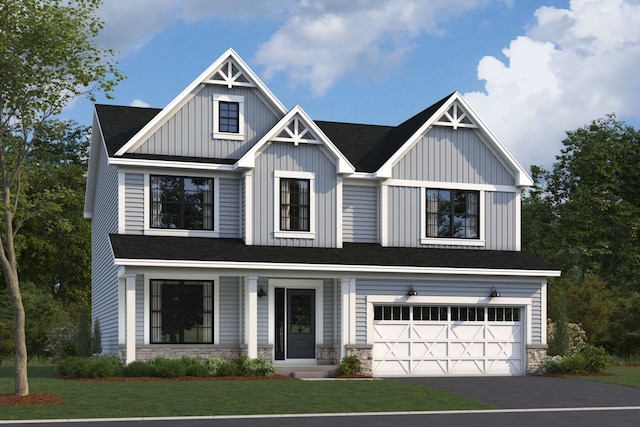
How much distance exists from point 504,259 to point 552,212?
23220mm

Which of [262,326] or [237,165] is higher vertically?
[237,165]

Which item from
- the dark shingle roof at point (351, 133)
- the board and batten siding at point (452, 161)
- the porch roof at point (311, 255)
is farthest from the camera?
the board and batten siding at point (452, 161)

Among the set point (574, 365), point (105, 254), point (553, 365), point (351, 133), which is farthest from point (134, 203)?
point (574, 365)

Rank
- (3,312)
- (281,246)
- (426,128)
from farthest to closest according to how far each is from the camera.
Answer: (3,312)
(426,128)
(281,246)

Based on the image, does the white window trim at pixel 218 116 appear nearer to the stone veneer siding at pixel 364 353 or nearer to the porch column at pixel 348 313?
the porch column at pixel 348 313

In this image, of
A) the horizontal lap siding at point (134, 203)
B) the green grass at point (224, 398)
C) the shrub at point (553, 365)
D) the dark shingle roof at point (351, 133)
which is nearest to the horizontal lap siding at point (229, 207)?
the dark shingle roof at point (351, 133)

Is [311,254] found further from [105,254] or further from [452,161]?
[105,254]

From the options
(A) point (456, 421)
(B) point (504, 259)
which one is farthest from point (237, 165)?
(A) point (456, 421)

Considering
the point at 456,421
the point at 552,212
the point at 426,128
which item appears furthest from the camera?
the point at 552,212

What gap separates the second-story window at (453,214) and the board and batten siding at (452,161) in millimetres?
514

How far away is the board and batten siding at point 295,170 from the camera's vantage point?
28.7 m

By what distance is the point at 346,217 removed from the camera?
99.7 feet

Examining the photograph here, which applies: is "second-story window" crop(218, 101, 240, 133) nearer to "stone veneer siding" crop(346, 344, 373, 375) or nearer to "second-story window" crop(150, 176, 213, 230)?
"second-story window" crop(150, 176, 213, 230)

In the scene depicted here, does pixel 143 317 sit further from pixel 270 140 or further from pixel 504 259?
pixel 504 259
